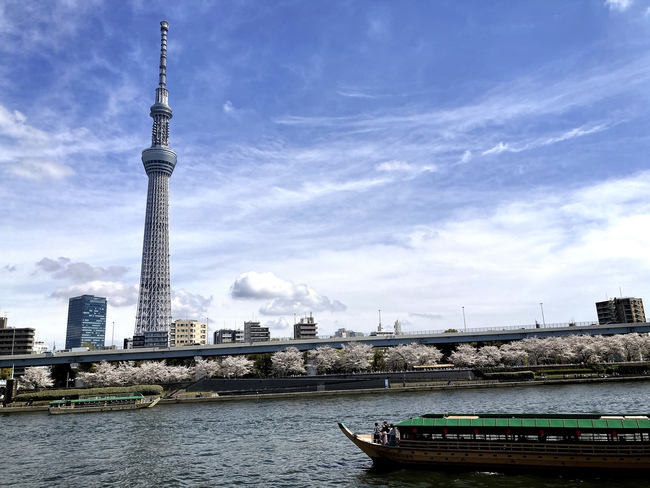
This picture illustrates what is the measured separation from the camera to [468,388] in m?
105

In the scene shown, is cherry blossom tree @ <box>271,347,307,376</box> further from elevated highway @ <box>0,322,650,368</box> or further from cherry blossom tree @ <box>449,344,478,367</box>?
cherry blossom tree @ <box>449,344,478,367</box>

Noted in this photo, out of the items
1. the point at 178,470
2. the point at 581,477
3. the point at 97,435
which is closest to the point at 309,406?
the point at 97,435

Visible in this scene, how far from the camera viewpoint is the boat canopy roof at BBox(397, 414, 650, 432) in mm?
35250

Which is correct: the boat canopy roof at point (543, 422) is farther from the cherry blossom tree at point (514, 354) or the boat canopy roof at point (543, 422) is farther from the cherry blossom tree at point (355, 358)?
the cherry blossom tree at point (514, 354)

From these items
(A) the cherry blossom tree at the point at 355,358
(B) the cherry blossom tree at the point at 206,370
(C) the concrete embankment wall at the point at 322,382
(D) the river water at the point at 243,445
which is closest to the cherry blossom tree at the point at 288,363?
(A) the cherry blossom tree at the point at 355,358

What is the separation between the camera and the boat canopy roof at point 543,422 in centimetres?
3525

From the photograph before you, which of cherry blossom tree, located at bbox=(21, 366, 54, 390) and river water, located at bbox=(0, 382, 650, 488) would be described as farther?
cherry blossom tree, located at bbox=(21, 366, 54, 390)

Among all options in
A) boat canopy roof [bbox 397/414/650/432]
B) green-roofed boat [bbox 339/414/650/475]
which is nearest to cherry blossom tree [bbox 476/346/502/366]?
boat canopy roof [bbox 397/414/650/432]

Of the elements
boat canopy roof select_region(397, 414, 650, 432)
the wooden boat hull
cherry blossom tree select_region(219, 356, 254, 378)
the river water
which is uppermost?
cherry blossom tree select_region(219, 356, 254, 378)

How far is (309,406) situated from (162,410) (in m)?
28.7

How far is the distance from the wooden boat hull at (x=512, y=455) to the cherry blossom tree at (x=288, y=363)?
102 metres

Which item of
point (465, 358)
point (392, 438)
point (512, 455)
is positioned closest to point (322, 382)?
point (465, 358)

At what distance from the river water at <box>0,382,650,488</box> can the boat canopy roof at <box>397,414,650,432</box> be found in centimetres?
356

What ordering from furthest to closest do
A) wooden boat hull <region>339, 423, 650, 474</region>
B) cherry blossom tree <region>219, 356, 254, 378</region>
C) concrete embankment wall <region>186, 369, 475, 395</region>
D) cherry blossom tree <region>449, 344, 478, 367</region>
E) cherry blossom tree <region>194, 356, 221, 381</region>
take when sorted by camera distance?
cherry blossom tree <region>219, 356, 254, 378</region>, cherry blossom tree <region>194, 356, 221, 381</region>, cherry blossom tree <region>449, 344, 478, 367</region>, concrete embankment wall <region>186, 369, 475, 395</region>, wooden boat hull <region>339, 423, 650, 474</region>
